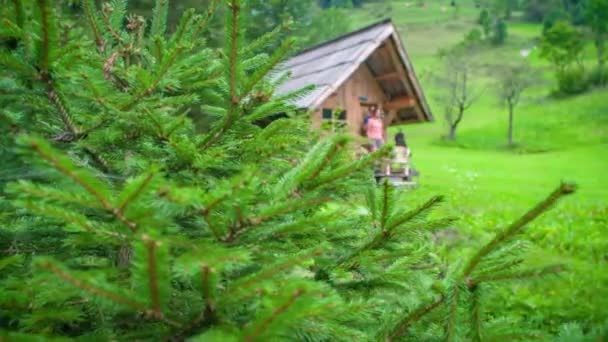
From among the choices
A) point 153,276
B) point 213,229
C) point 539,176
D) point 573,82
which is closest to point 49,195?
point 153,276

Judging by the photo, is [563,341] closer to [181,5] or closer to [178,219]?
[178,219]

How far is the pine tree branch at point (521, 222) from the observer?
1108 mm

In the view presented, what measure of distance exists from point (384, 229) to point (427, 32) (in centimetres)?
7598

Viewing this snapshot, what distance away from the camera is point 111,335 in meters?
1.38

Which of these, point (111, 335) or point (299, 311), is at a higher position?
point (299, 311)

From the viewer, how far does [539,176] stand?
1692 cm

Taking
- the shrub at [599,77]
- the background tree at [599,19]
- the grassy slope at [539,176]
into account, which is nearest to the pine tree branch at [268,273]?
the grassy slope at [539,176]

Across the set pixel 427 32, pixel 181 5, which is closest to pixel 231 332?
pixel 181 5

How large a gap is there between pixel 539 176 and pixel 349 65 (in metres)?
11.8

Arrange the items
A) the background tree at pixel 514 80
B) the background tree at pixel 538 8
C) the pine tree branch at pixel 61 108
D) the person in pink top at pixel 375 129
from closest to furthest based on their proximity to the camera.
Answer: the pine tree branch at pixel 61 108, the person in pink top at pixel 375 129, the background tree at pixel 514 80, the background tree at pixel 538 8

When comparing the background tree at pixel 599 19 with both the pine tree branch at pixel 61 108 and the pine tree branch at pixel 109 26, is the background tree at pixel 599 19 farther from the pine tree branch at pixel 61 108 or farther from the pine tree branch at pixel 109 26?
the pine tree branch at pixel 61 108

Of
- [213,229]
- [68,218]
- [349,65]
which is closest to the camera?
[68,218]

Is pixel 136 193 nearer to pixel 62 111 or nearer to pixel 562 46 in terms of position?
pixel 62 111

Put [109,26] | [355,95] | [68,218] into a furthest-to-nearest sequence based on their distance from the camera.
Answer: [355,95], [109,26], [68,218]
